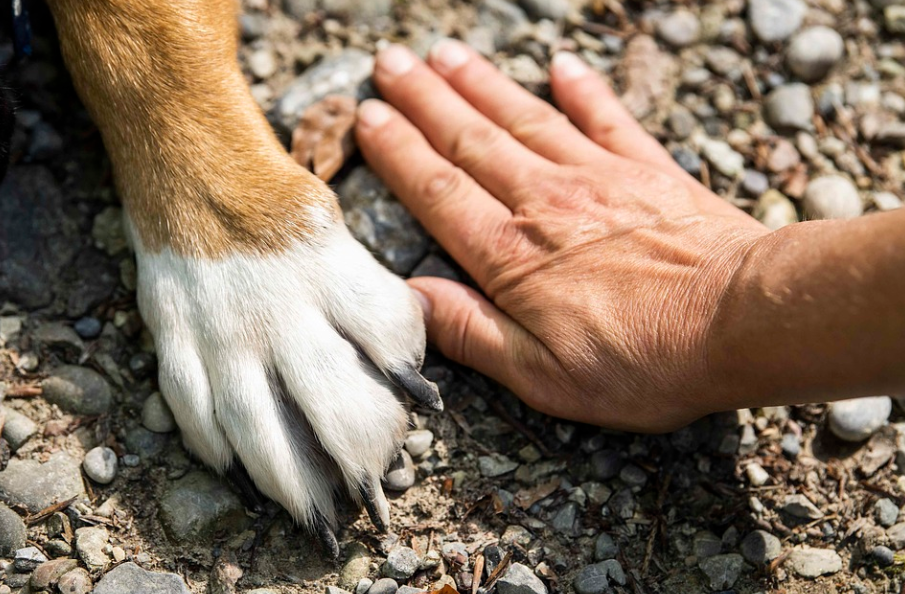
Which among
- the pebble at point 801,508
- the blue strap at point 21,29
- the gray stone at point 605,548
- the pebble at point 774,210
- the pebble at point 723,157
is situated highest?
the blue strap at point 21,29

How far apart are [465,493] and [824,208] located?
1560 mm

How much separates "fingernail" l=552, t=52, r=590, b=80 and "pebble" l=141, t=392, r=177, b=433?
1.68 meters

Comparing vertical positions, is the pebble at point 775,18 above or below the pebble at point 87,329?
above

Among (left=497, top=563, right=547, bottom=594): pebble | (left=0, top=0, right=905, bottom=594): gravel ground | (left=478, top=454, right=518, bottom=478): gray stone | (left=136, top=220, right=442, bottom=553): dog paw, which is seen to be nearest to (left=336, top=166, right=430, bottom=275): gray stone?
(left=0, top=0, right=905, bottom=594): gravel ground

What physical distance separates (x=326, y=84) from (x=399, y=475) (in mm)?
1367

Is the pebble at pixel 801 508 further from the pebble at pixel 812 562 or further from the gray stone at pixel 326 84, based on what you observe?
the gray stone at pixel 326 84

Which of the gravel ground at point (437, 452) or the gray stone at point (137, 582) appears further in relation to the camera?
the gravel ground at point (437, 452)

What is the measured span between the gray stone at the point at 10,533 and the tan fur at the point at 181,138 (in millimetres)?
762

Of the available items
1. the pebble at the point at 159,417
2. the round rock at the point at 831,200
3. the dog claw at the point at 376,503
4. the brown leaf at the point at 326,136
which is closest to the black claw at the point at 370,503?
the dog claw at the point at 376,503

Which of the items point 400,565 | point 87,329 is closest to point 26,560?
point 87,329

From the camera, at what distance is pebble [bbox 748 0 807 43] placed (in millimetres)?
3020

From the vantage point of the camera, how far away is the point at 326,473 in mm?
1989

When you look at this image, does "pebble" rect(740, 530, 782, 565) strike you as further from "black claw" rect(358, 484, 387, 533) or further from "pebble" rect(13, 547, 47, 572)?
"pebble" rect(13, 547, 47, 572)

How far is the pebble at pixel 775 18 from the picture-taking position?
302 centimetres
